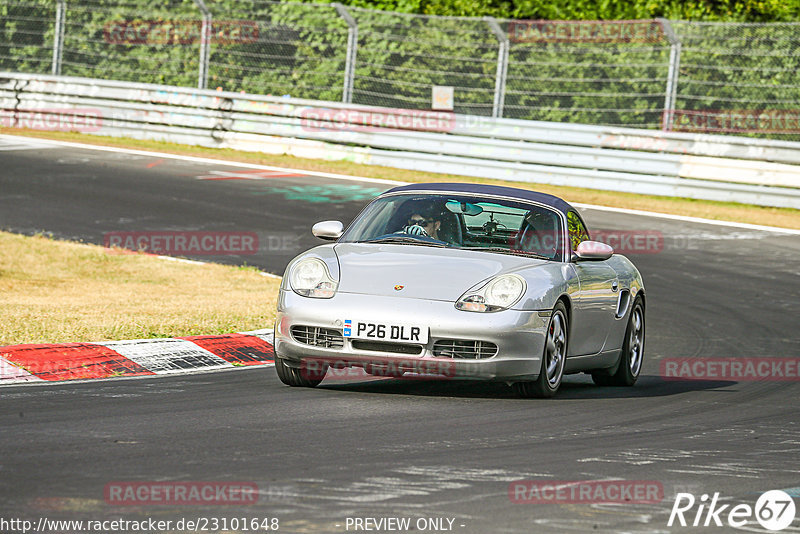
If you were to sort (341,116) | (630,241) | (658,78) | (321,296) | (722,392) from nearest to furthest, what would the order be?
(321,296) < (722,392) < (630,241) < (658,78) < (341,116)

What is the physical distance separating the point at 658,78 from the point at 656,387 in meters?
13.0

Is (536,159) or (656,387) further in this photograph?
(536,159)

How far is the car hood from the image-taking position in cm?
784

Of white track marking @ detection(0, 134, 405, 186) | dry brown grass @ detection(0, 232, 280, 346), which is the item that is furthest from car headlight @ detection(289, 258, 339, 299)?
white track marking @ detection(0, 134, 405, 186)

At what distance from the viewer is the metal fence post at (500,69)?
22641 millimetres

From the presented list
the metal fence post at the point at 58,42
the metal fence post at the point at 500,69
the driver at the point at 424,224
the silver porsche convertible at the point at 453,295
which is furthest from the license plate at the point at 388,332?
the metal fence post at the point at 58,42

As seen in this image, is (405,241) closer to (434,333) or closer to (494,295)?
(494,295)

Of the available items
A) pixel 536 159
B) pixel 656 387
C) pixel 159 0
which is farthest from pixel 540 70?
pixel 656 387

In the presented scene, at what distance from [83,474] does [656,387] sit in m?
5.14

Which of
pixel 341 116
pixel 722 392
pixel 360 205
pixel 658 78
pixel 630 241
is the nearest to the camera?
pixel 722 392

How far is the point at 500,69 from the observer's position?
22.7 m

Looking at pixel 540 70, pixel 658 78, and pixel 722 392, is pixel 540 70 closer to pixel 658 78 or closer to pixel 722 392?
pixel 658 78

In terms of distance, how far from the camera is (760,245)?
1753cm

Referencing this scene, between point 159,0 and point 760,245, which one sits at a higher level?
point 159,0
